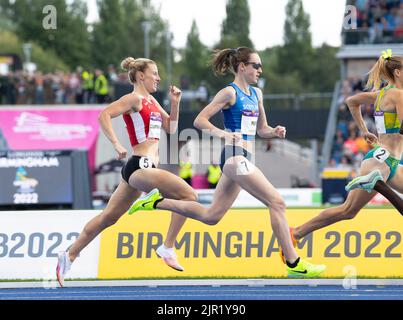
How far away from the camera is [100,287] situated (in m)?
13.6

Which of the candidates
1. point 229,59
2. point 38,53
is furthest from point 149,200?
point 38,53

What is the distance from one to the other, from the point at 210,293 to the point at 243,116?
2.37m

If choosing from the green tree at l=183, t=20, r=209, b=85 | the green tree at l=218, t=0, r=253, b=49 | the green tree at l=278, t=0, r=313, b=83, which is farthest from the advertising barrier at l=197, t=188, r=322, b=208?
the green tree at l=278, t=0, r=313, b=83

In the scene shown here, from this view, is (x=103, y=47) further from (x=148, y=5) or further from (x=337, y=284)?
(x=337, y=284)

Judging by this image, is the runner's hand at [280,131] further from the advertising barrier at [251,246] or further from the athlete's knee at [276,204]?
the advertising barrier at [251,246]

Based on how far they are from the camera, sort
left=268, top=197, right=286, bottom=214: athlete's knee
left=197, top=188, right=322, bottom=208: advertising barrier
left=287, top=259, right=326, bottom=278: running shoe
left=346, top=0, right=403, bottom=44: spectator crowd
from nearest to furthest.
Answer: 1. left=268, top=197, right=286, bottom=214: athlete's knee
2. left=287, top=259, right=326, bottom=278: running shoe
3. left=197, top=188, right=322, bottom=208: advertising barrier
4. left=346, top=0, right=403, bottom=44: spectator crowd

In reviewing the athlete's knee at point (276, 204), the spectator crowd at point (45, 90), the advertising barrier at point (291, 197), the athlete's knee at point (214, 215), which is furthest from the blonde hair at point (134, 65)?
the spectator crowd at point (45, 90)

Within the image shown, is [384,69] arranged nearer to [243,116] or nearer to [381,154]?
[381,154]

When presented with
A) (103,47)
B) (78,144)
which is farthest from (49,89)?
(103,47)

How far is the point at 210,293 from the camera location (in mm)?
12750

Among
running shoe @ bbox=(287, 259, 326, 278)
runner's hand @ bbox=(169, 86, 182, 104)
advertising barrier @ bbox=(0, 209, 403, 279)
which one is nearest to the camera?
running shoe @ bbox=(287, 259, 326, 278)

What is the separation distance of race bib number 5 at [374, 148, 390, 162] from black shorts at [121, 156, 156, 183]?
94.9 inches

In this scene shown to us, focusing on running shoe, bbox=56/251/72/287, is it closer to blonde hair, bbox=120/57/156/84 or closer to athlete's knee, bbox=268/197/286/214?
blonde hair, bbox=120/57/156/84

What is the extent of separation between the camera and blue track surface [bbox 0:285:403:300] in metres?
12.3
